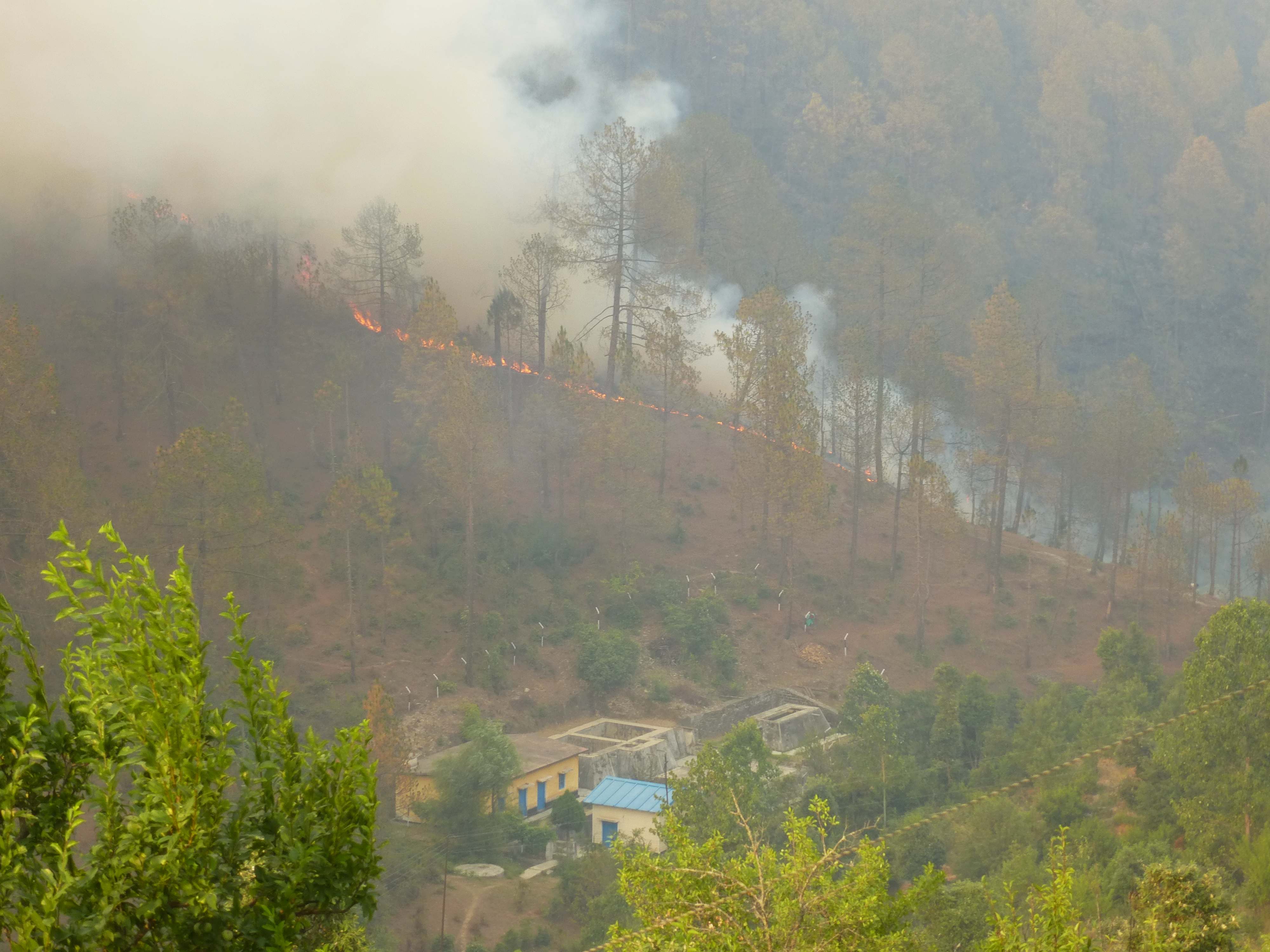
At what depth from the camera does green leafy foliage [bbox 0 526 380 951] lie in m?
5.06

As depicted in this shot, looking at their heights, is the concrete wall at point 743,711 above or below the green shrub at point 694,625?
below

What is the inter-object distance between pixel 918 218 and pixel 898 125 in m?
15.4

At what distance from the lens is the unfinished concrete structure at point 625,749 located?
27688 millimetres

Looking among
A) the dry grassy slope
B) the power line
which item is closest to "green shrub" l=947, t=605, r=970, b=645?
the dry grassy slope

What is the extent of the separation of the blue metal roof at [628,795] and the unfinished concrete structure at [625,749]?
115cm

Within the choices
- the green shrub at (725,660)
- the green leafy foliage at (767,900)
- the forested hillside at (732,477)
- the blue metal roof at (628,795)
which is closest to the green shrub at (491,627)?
the forested hillside at (732,477)

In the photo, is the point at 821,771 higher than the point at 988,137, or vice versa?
the point at 988,137

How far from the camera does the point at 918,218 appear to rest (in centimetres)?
5053

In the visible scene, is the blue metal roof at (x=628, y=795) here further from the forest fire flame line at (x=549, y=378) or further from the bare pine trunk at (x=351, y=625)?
the forest fire flame line at (x=549, y=378)

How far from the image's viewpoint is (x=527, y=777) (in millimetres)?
→ 26109

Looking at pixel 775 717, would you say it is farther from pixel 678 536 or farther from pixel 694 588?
pixel 678 536

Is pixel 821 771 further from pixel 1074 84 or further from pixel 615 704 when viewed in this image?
pixel 1074 84

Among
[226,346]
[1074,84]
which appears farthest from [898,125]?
[226,346]

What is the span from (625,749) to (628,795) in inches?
129
